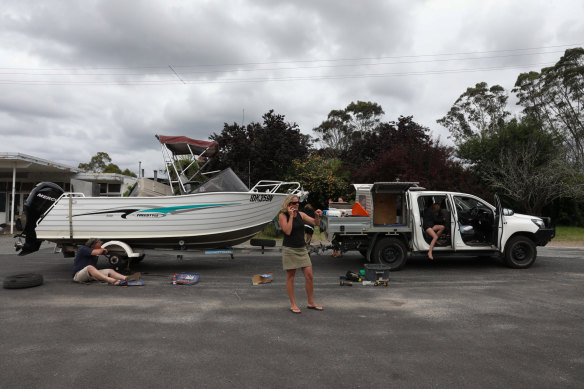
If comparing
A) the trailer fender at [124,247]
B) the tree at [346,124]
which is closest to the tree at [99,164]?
the tree at [346,124]

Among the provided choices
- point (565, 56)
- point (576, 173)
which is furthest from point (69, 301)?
point (565, 56)

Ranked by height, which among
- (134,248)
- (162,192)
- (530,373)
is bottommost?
(530,373)

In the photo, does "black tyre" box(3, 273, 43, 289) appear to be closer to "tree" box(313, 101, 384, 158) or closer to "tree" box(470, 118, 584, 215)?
"tree" box(470, 118, 584, 215)

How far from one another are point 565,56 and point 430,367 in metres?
35.2

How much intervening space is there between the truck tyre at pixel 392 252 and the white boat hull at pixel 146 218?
10.5 ft

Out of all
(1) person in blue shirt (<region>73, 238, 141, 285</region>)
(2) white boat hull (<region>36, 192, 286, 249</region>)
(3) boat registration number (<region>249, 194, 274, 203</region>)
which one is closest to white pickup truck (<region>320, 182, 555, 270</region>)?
(3) boat registration number (<region>249, 194, 274, 203</region>)

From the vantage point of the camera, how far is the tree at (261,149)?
20.4 m

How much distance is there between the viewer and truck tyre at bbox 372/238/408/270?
27.6ft

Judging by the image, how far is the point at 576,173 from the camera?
18938 millimetres

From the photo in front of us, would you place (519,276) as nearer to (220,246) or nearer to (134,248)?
(220,246)

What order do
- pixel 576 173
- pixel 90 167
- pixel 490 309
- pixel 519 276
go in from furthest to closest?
pixel 90 167, pixel 576 173, pixel 519 276, pixel 490 309

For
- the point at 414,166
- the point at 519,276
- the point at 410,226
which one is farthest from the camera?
the point at 414,166

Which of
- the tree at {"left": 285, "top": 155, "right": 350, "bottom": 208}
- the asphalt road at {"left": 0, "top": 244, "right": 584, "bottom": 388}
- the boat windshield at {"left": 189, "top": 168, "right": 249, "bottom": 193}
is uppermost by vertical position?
the tree at {"left": 285, "top": 155, "right": 350, "bottom": 208}

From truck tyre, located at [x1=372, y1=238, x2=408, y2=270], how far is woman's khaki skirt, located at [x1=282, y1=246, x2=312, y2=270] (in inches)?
140
